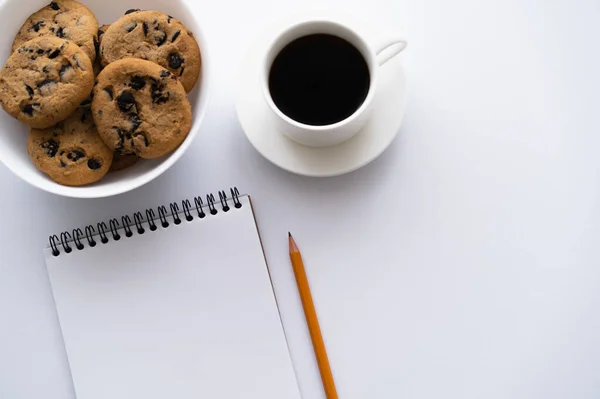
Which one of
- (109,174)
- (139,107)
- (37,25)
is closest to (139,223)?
(109,174)

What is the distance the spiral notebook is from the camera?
99cm

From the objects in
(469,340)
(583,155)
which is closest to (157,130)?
(469,340)

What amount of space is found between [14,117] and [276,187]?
418 mm

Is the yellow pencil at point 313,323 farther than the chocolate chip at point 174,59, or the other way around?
the yellow pencil at point 313,323

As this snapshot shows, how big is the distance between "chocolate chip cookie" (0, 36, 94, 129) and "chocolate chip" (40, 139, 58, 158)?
3cm

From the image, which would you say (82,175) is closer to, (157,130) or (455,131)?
(157,130)

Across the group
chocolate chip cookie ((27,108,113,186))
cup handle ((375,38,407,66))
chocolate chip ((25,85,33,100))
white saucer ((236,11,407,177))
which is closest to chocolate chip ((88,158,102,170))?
chocolate chip cookie ((27,108,113,186))

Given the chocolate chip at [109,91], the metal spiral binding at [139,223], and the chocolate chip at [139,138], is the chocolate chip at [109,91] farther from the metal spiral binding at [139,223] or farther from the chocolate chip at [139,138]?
the metal spiral binding at [139,223]

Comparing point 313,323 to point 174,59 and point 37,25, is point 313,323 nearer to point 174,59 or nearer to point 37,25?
point 174,59

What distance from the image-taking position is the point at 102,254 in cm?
100

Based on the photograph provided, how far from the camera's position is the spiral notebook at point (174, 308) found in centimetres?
99

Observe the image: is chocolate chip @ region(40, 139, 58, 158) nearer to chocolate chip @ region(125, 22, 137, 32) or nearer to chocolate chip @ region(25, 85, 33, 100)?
chocolate chip @ region(25, 85, 33, 100)

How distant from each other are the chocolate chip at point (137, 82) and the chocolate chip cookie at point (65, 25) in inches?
3.1

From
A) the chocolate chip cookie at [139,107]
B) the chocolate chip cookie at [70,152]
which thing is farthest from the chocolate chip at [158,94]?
the chocolate chip cookie at [70,152]
